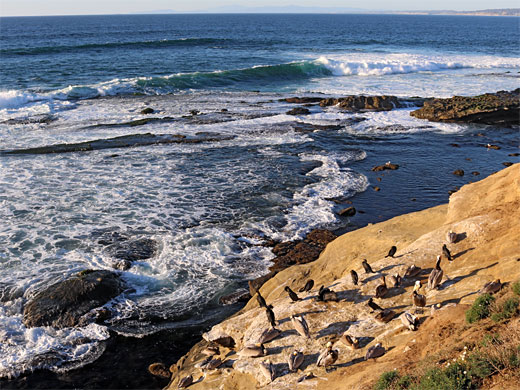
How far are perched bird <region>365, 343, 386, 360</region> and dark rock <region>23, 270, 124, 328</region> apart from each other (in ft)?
23.0

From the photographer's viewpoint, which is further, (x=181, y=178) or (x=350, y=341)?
(x=181, y=178)

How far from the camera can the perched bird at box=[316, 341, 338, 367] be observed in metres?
7.40

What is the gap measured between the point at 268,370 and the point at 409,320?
2389 mm

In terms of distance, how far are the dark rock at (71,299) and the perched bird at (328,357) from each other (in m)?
6.30

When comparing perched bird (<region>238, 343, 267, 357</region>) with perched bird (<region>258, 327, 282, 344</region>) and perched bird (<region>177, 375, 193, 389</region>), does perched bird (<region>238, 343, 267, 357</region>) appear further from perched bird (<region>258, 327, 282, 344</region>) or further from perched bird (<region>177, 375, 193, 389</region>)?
perched bird (<region>177, 375, 193, 389</region>)

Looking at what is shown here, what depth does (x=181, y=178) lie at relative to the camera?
20.5 m

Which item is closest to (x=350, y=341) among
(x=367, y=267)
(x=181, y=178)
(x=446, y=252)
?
(x=367, y=267)

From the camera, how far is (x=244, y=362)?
321 inches

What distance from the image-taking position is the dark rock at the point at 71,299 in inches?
436

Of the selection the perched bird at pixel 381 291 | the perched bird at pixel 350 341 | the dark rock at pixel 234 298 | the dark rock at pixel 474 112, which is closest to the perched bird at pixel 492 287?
the perched bird at pixel 381 291

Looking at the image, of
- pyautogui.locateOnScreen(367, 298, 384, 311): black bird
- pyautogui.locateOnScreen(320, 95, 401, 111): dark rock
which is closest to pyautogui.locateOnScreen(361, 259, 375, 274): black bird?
pyautogui.locateOnScreen(367, 298, 384, 311): black bird

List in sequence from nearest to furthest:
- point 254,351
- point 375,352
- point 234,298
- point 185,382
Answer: point 375,352 → point 254,351 → point 185,382 → point 234,298

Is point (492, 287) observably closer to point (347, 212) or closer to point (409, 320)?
point (409, 320)

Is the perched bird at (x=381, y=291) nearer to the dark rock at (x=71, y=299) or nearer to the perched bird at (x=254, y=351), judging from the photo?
the perched bird at (x=254, y=351)
